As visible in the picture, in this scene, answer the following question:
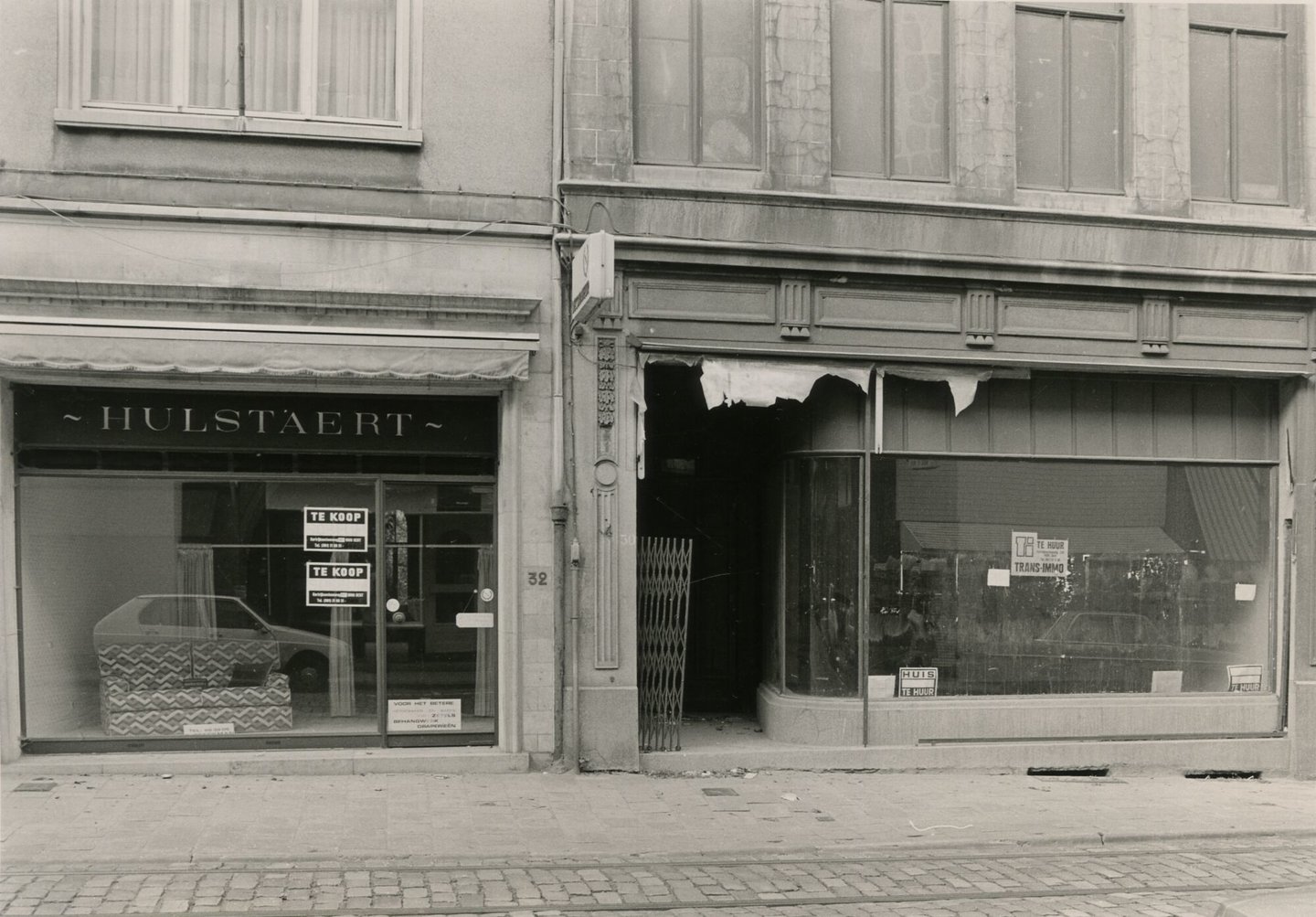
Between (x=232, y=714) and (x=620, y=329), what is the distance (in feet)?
15.6

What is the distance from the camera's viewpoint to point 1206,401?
12.0m

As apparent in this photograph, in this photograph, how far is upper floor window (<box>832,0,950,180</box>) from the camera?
1130 centimetres

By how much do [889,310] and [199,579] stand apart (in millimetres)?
6611

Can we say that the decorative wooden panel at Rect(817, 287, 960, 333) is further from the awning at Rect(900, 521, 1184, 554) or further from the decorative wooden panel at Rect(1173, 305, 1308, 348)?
the decorative wooden panel at Rect(1173, 305, 1308, 348)

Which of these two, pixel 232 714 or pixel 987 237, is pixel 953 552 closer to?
pixel 987 237

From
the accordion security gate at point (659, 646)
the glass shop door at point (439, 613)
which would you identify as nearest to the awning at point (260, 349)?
the glass shop door at point (439, 613)

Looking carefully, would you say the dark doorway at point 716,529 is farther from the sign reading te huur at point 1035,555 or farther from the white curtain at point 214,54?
the white curtain at point 214,54

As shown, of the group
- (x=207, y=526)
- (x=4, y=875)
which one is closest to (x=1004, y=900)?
(x=4, y=875)

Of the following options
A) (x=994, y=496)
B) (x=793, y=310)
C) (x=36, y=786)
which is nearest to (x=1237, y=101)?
(x=994, y=496)

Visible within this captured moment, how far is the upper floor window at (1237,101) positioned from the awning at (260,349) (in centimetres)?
698

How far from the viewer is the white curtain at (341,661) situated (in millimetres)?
10602

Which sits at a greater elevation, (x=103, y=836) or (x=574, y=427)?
(x=574, y=427)

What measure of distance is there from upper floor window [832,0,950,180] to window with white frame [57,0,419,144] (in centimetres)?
392

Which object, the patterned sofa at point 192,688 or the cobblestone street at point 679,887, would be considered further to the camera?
the patterned sofa at point 192,688
